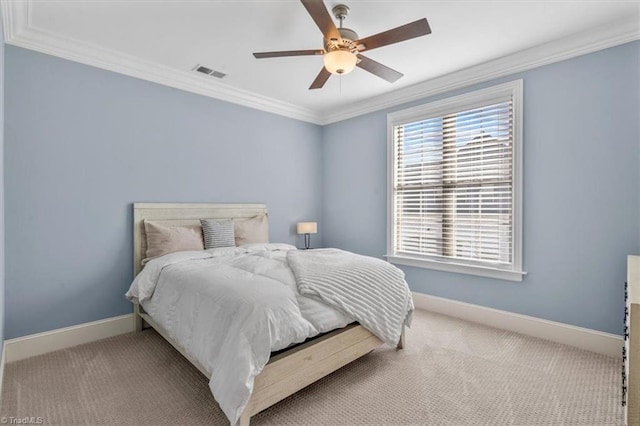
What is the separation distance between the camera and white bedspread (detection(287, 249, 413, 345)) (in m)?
2.05

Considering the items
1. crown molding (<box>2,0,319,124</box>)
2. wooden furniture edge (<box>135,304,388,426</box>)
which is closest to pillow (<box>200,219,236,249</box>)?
wooden furniture edge (<box>135,304,388,426</box>)

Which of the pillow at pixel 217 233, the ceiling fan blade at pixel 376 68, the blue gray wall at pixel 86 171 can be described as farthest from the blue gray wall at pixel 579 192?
the blue gray wall at pixel 86 171

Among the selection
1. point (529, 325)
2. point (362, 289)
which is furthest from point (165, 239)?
point (529, 325)

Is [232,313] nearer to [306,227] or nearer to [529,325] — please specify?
[306,227]

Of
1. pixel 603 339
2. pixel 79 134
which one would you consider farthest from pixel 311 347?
pixel 79 134

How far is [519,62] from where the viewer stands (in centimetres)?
290

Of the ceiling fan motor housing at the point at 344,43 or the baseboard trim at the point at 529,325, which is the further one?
→ the baseboard trim at the point at 529,325

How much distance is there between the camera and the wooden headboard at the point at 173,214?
3.03m

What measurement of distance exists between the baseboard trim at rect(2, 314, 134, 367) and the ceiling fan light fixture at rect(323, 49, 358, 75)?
2.90m

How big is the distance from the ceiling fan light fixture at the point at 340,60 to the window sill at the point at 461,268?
92.1 inches

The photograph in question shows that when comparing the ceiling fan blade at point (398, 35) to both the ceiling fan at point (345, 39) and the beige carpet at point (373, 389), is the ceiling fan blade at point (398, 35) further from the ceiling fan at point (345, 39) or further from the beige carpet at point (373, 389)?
the beige carpet at point (373, 389)

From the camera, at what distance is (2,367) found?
2191 mm

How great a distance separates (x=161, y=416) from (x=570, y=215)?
3366 mm

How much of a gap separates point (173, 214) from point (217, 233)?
1.63 feet
